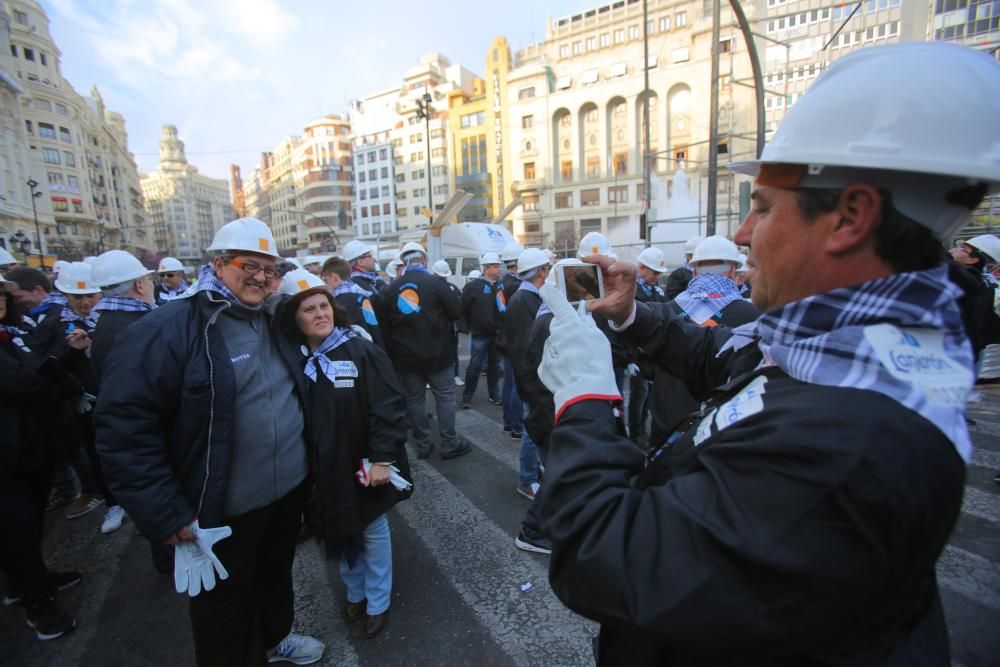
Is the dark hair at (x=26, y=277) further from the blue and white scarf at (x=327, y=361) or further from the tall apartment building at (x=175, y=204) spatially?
the tall apartment building at (x=175, y=204)

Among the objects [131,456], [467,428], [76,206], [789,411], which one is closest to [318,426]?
[131,456]

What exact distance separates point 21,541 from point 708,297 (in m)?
5.08

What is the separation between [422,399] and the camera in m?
5.70

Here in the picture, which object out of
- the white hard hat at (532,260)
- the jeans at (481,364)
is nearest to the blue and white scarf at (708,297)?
the white hard hat at (532,260)

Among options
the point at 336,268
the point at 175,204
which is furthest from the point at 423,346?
the point at 175,204

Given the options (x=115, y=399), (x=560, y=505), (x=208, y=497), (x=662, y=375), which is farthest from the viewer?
(x=662, y=375)

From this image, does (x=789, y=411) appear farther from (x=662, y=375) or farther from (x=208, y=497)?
(x=662, y=375)

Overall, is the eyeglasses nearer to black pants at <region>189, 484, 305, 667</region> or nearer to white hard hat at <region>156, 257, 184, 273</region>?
black pants at <region>189, 484, 305, 667</region>

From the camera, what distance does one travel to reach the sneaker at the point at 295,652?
2.68 metres

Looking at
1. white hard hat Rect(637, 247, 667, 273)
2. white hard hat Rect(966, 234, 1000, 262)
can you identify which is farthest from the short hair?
white hard hat Rect(966, 234, 1000, 262)

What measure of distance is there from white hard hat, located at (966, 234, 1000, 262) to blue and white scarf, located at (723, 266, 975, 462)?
19.7 feet

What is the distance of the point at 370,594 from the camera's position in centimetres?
289

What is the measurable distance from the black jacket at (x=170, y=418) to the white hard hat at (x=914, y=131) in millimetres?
2427

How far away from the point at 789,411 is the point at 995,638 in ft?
11.2
